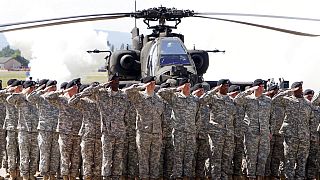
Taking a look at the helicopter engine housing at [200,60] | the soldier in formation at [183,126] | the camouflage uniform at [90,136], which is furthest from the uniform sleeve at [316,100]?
the helicopter engine housing at [200,60]

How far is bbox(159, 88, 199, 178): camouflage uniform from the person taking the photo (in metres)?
7.71

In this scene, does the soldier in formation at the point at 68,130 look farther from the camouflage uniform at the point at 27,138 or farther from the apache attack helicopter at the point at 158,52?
the apache attack helicopter at the point at 158,52

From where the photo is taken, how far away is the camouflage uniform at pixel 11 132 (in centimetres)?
834

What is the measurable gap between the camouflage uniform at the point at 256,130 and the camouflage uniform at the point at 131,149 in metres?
1.45

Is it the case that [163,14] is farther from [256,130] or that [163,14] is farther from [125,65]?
[256,130]

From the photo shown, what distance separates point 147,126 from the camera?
7547 millimetres

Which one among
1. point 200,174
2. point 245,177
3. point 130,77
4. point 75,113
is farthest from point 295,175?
point 130,77

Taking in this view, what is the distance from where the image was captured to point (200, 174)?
26.4 ft

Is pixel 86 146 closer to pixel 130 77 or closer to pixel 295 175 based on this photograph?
pixel 295 175

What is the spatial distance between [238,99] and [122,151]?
174 centimetres

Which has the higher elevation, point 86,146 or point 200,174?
point 86,146

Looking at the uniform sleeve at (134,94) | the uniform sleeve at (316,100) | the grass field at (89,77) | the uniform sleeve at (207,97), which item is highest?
the uniform sleeve at (134,94)

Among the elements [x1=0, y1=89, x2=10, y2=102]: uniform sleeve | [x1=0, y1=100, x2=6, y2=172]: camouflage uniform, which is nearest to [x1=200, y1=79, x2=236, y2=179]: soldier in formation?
[x1=0, y1=89, x2=10, y2=102]: uniform sleeve

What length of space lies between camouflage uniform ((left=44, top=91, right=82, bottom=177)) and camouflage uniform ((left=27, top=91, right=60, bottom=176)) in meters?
0.20
